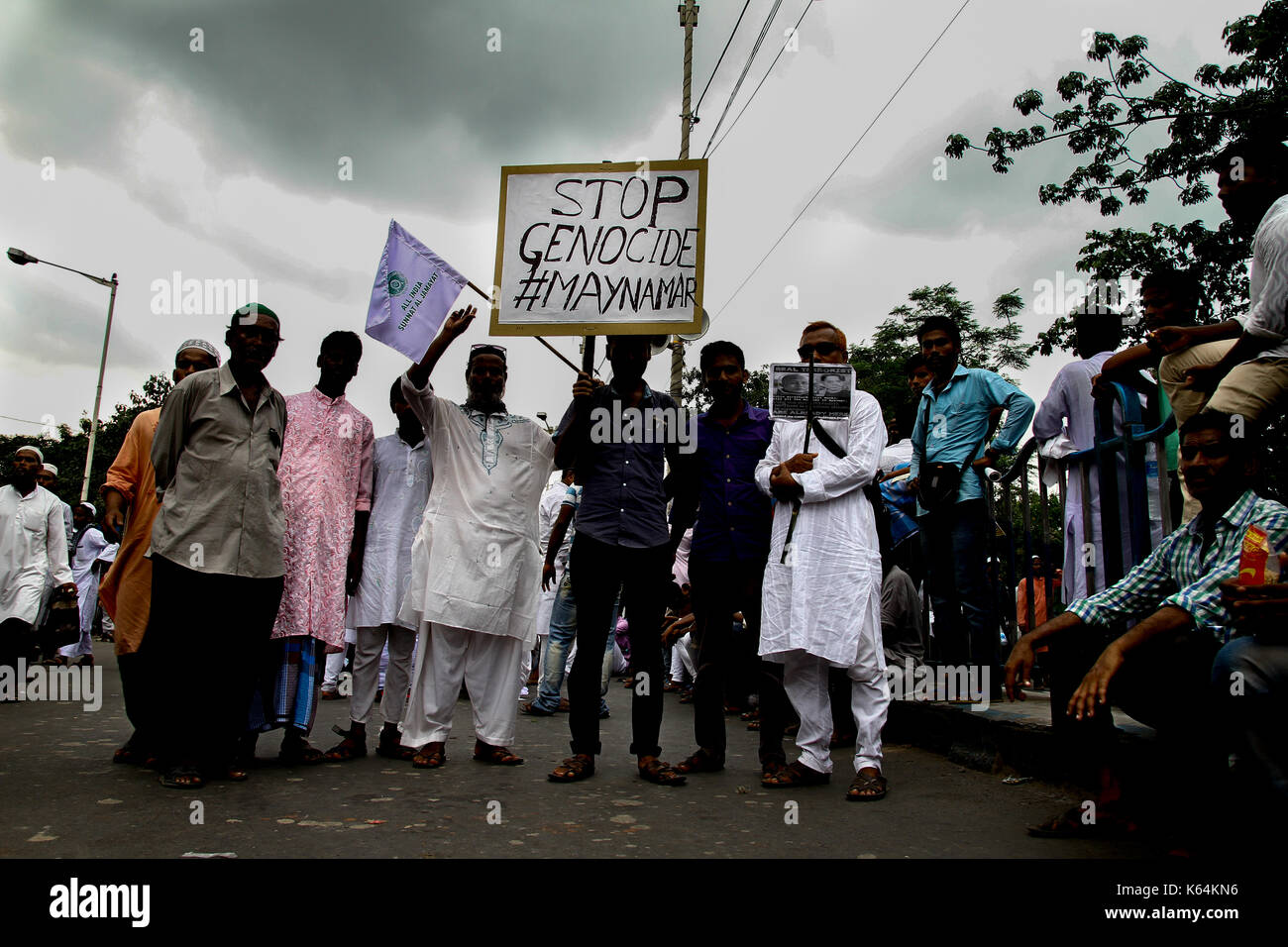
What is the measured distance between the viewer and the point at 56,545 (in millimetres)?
8266

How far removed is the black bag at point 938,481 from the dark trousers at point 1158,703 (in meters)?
2.07

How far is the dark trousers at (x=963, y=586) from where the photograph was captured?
545cm

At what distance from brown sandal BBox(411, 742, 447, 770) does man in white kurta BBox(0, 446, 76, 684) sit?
4.40 metres

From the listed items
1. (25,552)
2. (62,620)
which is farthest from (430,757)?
(25,552)

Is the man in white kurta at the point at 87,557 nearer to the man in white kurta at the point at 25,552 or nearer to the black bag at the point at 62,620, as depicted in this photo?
the man in white kurta at the point at 25,552

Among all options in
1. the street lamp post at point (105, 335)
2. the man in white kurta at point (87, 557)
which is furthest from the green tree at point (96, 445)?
the man in white kurta at point (87, 557)

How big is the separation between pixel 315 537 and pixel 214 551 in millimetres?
694

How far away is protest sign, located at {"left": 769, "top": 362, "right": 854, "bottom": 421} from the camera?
4.85 metres

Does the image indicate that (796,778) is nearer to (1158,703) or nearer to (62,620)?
(1158,703)

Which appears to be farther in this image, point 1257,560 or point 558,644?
point 558,644

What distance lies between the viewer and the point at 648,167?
5.30 meters

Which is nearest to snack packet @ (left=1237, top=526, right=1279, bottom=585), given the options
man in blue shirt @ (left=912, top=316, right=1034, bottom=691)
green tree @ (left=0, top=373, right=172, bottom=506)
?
man in blue shirt @ (left=912, top=316, right=1034, bottom=691)

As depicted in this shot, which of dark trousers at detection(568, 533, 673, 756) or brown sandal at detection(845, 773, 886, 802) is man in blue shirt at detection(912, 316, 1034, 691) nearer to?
brown sandal at detection(845, 773, 886, 802)
